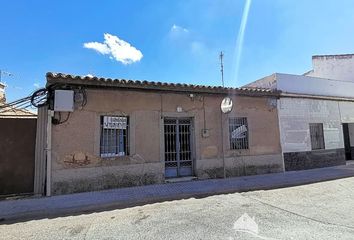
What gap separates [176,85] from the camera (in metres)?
9.03

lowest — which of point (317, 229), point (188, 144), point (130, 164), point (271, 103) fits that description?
Answer: point (317, 229)

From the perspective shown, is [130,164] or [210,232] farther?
[130,164]

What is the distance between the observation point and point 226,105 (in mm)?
9383

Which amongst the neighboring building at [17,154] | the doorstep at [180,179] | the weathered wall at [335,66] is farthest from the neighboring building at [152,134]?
the weathered wall at [335,66]

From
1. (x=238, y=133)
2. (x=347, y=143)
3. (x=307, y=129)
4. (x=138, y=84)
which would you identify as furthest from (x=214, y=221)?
(x=347, y=143)

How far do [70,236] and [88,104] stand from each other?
4.43 meters

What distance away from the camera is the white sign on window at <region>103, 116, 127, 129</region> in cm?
821

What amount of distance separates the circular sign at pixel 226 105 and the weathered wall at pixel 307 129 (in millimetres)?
3200

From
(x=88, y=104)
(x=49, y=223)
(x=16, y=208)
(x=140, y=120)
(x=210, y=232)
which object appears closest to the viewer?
(x=210, y=232)

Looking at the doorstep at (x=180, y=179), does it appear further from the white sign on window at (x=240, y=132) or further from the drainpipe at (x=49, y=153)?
the drainpipe at (x=49, y=153)

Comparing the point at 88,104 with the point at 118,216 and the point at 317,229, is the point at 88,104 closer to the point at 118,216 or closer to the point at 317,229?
the point at 118,216

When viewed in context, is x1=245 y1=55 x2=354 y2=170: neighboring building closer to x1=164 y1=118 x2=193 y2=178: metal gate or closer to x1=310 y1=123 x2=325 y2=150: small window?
x1=310 y1=123 x2=325 y2=150: small window

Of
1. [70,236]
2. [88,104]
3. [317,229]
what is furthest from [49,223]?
[317,229]

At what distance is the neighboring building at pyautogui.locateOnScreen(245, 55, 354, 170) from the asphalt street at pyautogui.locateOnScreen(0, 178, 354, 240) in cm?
478
